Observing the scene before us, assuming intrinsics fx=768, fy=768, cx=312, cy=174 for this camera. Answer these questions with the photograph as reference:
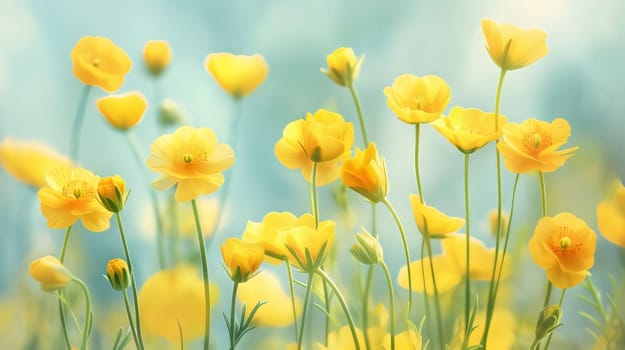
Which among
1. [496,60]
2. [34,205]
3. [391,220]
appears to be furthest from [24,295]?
[496,60]

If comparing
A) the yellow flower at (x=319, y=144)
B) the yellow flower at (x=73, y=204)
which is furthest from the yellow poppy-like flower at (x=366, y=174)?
the yellow flower at (x=73, y=204)

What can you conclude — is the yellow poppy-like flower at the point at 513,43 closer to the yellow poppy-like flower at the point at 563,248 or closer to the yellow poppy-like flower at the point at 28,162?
the yellow poppy-like flower at the point at 563,248

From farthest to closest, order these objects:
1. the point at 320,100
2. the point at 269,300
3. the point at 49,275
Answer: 1. the point at 320,100
2. the point at 269,300
3. the point at 49,275

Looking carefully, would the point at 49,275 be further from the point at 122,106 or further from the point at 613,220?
the point at 613,220

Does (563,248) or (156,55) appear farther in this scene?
(156,55)

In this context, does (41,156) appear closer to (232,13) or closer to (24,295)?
(24,295)

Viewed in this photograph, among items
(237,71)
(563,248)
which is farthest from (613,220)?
(237,71)

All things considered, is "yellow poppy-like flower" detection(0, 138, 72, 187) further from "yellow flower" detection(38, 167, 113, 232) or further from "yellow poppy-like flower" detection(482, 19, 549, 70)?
"yellow poppy-like flower" detection(482, 19, 549, 70)
